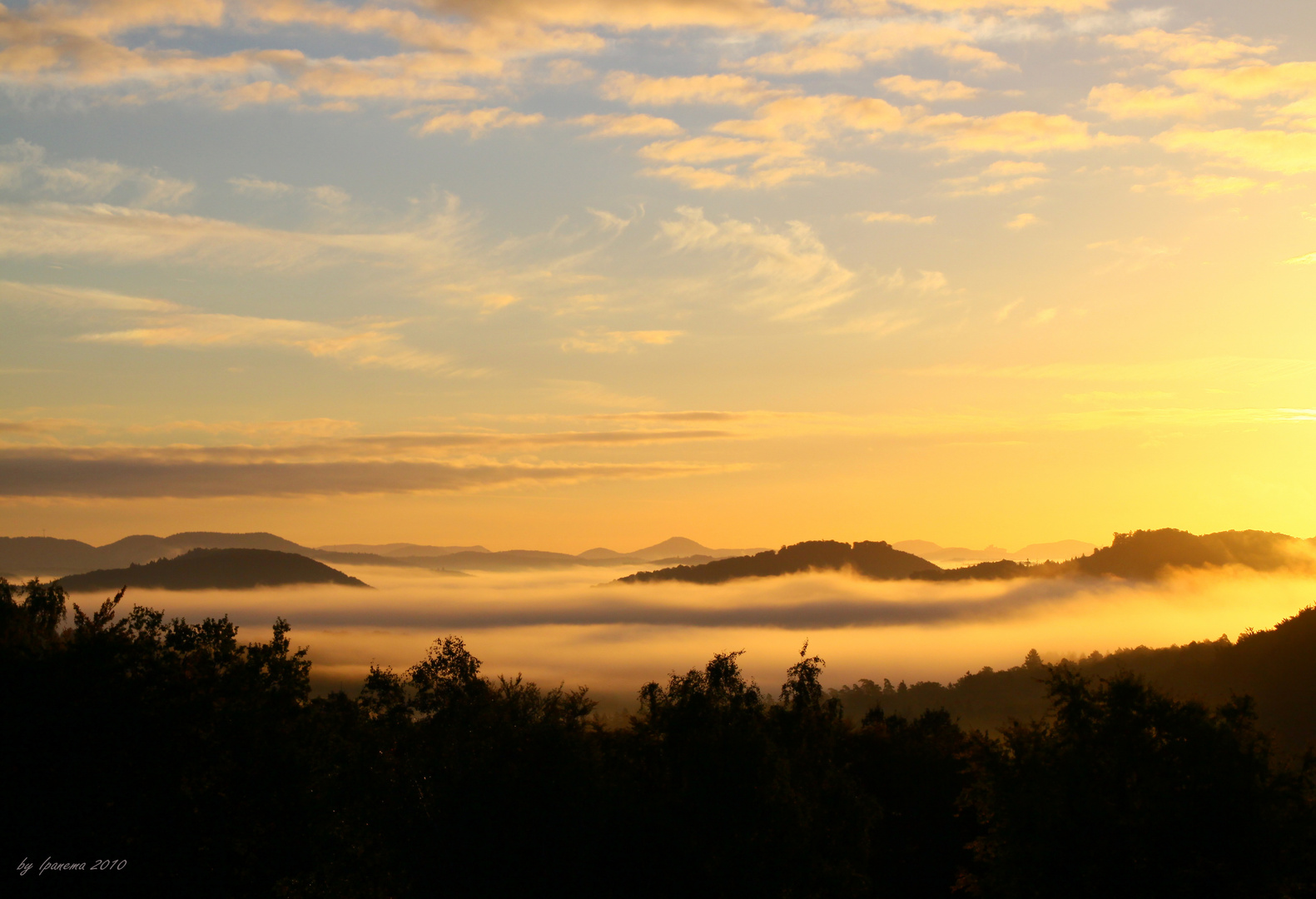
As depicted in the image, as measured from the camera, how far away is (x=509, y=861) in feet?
146

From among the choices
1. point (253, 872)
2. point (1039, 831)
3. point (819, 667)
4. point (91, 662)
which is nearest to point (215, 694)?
point (91, 662)

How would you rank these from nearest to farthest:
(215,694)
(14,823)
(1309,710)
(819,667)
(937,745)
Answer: (14,823) → (215,694) → (819,667) → (937,745) → (1309,710)

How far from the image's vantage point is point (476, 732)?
4853 cm

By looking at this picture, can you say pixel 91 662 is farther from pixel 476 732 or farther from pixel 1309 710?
pixel 1309 710

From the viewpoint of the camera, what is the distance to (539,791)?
46000 mm

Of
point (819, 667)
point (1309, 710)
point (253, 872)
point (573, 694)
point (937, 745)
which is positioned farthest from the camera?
point (1309, 710)

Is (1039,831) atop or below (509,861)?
atop

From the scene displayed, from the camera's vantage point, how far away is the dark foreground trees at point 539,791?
132 ft

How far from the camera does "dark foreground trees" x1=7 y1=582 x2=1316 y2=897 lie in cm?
4028

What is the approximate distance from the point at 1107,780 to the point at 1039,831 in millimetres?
3599

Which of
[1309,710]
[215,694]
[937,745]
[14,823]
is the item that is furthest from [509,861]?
[1309,710]

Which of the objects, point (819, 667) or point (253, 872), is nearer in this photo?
point (253, 872)

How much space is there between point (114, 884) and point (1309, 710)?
600ft

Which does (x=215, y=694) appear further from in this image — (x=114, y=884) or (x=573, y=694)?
(x=573, y=694)
